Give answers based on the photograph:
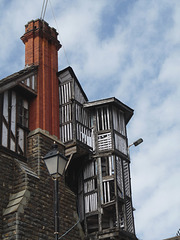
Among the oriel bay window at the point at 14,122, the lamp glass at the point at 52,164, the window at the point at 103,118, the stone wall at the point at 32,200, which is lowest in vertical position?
the lamp glass at the point at 52,164

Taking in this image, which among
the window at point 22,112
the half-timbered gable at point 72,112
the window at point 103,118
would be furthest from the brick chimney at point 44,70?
the window at point 103,118

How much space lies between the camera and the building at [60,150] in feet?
49.7

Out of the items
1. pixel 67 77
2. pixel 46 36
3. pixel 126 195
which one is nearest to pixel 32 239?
pixel 126 195

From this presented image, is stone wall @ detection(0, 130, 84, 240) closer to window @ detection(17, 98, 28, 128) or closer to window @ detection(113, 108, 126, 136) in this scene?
window @ detection(17, 98, 28, 128)

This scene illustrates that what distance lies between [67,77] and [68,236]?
23.4 feet

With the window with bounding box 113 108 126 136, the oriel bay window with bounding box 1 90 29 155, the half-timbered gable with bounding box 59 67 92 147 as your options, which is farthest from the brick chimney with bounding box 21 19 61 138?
the window with bounding box 113 108 126 136

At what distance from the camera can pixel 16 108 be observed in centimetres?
1706

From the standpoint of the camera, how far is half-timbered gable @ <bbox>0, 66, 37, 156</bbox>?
16.2 m

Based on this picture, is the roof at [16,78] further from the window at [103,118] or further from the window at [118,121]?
the window at [118,121]

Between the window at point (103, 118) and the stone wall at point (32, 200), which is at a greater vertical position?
the window at point (103, 118)

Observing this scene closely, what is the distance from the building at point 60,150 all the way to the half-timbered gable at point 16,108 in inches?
1.5

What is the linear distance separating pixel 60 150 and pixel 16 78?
3.41 meters

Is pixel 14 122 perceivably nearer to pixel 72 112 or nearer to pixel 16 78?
pixel 16 78

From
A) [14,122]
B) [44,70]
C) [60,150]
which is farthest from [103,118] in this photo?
[14,122]
